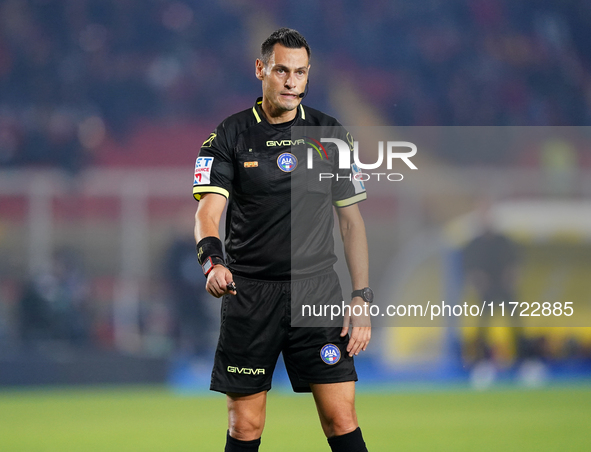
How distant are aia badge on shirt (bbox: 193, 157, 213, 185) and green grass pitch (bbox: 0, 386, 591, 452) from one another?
229 cm

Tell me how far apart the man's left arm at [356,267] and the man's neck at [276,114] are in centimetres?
43

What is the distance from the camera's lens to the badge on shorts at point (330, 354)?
304 centimetres

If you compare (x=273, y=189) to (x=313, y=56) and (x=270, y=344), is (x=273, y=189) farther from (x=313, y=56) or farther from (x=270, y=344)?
(x=313, y=56)

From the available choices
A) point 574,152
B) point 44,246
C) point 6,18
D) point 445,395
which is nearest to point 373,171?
point 574,152

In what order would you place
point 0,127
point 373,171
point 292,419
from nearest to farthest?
point 292,419 < point 373,171 < point 0,127

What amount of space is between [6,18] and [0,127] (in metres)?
2.45

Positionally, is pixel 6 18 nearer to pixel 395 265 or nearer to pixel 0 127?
pixel 0 127

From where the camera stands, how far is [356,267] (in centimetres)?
316

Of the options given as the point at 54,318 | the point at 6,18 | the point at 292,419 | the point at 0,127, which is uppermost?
the point at 6,18

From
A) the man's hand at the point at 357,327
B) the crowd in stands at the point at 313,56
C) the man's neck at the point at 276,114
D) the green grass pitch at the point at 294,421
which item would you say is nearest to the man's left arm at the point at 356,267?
the man's hand at the point at 357,327

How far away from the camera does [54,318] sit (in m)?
8.37

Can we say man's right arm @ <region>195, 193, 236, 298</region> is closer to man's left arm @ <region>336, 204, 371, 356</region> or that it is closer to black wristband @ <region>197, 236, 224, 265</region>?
black wristband @ <region>197, 236, 224, 265</region>

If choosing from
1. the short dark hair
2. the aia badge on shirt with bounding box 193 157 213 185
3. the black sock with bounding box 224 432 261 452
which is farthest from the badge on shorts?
the short dark hair

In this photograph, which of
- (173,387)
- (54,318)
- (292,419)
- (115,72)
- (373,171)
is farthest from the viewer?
(115,72)
